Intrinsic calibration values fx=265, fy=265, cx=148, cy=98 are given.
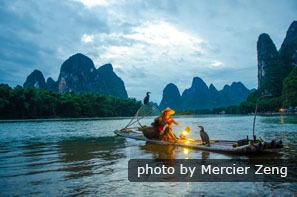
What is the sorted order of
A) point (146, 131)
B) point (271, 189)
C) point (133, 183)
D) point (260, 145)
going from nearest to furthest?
1. point (271, 189)
2. point (133, 183)
3. point (260, 145)
4. point (146, 131)

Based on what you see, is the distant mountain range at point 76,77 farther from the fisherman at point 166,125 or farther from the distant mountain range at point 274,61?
the fisherman at point 166,125

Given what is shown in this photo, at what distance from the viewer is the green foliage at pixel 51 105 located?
5434cm

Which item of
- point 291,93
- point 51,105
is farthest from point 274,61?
point 51,105

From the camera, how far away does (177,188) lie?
18.5 ft

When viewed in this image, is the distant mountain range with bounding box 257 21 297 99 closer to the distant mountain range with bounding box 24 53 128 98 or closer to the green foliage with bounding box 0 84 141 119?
the green foliage with bounding box 0 84 141 119

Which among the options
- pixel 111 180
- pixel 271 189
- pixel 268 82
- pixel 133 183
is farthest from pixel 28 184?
pixel 268 82

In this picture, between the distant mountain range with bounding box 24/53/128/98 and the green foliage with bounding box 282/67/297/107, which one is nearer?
the green foliage with bounding box 282/67/297/107

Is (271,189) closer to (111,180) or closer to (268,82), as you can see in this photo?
(111,180)

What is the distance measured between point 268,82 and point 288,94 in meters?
47.8

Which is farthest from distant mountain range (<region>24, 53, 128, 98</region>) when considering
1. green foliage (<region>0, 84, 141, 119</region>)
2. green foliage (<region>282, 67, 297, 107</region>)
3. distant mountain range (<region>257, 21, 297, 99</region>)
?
green foliage (<region>282, 67, 297, 107</region>)

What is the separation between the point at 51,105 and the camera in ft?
209

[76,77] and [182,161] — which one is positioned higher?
[76,77]

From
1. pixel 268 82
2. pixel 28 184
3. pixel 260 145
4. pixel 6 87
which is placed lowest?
pixel 28 184

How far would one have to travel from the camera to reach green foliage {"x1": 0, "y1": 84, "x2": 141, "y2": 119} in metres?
54.3
